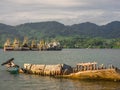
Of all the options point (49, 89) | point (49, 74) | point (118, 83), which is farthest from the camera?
point (49, 74)

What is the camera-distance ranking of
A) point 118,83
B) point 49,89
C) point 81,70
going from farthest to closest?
point 81,70
point 118,83
point 49,89

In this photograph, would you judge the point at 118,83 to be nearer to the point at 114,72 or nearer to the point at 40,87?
the point at 114,72

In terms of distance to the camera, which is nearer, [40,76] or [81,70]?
[81,70]

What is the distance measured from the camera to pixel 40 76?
72000 mm

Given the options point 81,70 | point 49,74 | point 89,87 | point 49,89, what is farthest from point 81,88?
point 49,74

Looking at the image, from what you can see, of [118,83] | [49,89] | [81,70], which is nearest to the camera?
[49,89]

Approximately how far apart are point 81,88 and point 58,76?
12789 millimetres

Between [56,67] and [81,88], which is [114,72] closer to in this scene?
[81,88]

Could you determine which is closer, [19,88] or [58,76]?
[19,88]

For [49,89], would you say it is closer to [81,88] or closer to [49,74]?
[81,88]

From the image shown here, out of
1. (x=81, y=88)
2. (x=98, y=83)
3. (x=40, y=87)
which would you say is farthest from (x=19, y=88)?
(x=98, y=83)

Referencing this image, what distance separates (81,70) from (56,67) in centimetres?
574

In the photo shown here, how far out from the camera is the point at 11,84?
62531mm

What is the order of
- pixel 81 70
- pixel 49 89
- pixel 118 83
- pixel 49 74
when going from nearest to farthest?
pixel 49 89, pixel 118 83, pixel 81 70, pixel 49 74
